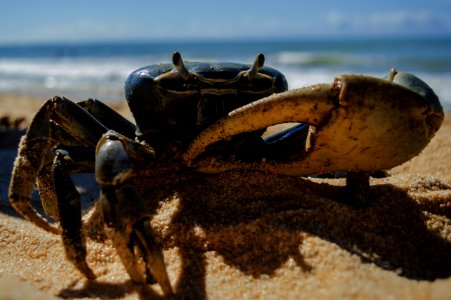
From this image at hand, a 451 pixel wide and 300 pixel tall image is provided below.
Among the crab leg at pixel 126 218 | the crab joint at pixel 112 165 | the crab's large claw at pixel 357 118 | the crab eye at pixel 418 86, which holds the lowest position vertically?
the crab leg at pixel 126 218

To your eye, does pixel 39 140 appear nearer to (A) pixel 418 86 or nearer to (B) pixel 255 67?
(B) pixel 255 67

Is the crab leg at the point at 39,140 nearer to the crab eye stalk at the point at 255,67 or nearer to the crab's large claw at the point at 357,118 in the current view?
the crab's large claw at the point at 357,118

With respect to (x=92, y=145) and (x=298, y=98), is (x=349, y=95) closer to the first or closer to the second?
(x=298, y=98)

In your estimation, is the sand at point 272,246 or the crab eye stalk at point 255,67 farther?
the crab eye stalk at point 255,67

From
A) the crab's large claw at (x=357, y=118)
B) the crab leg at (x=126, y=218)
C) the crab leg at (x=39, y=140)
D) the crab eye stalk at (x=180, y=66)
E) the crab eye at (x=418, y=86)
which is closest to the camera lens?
the crab leg at (x=126, y=218)

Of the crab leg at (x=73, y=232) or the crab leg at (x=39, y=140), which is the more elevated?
the crab leg at (x=39, y=140)

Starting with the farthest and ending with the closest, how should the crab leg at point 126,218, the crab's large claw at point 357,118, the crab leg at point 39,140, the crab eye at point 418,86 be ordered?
the crab leg at point 39,140, the crab eye at point 418,86, the crab's large claw at point 357,118, the crab leg at point 126,218

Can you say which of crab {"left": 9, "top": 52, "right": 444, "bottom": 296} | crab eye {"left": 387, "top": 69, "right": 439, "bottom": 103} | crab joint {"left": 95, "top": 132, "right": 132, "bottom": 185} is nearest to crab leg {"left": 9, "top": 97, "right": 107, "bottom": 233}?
crab {"left": 9, "top": 52, "right": 444, "bottom": 296}

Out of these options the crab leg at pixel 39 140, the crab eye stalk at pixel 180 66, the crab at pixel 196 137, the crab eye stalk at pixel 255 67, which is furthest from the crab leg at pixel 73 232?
the crab eye stalk at pixel 255 67

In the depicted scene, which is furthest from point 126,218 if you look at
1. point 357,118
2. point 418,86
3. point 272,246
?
point 418,86
